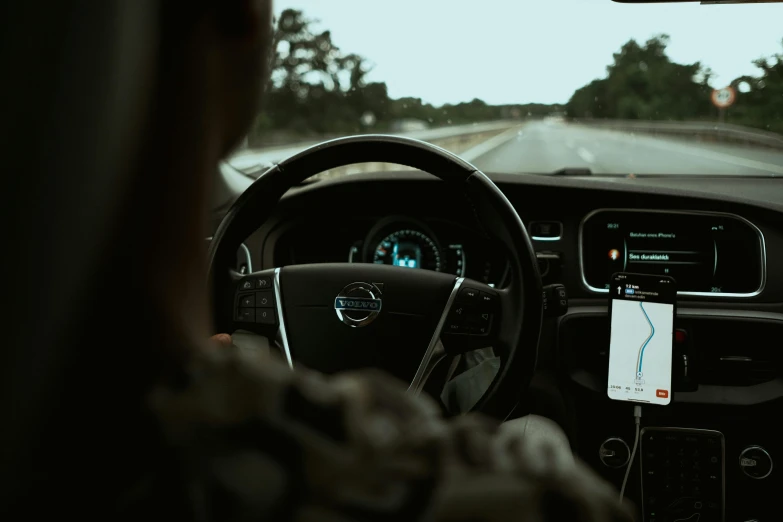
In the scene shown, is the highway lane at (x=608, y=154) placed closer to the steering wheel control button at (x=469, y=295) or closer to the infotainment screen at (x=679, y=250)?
the infotainment screen at (x=679, y=250)

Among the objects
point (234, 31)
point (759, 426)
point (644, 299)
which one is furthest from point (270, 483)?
point (759, 426)

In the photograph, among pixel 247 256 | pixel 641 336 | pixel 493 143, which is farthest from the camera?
pixel 493 143

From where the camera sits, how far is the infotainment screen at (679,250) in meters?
3.12

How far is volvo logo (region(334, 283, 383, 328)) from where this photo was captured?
198 centimetres

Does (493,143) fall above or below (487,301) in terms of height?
above

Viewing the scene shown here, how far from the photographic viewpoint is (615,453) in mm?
3092

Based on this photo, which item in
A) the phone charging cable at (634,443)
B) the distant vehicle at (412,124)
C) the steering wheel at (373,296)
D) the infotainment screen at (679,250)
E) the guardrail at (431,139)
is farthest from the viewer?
the distant vehicle at (412,124)

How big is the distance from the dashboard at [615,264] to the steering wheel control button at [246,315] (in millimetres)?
933

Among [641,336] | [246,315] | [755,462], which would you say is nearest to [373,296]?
[246,315]

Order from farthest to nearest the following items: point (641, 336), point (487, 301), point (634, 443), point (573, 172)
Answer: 1. point (573, 172)
2. point (634, 443)
3. point (641, 336)
4. point (487, 301)

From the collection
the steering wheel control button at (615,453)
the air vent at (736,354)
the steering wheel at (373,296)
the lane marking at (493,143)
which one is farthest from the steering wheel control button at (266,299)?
the lane marking at (493,143)

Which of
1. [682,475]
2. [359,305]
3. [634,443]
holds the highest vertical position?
[359,305]

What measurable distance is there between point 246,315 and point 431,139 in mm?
1097

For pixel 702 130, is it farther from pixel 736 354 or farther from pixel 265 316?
pixel 265 316
